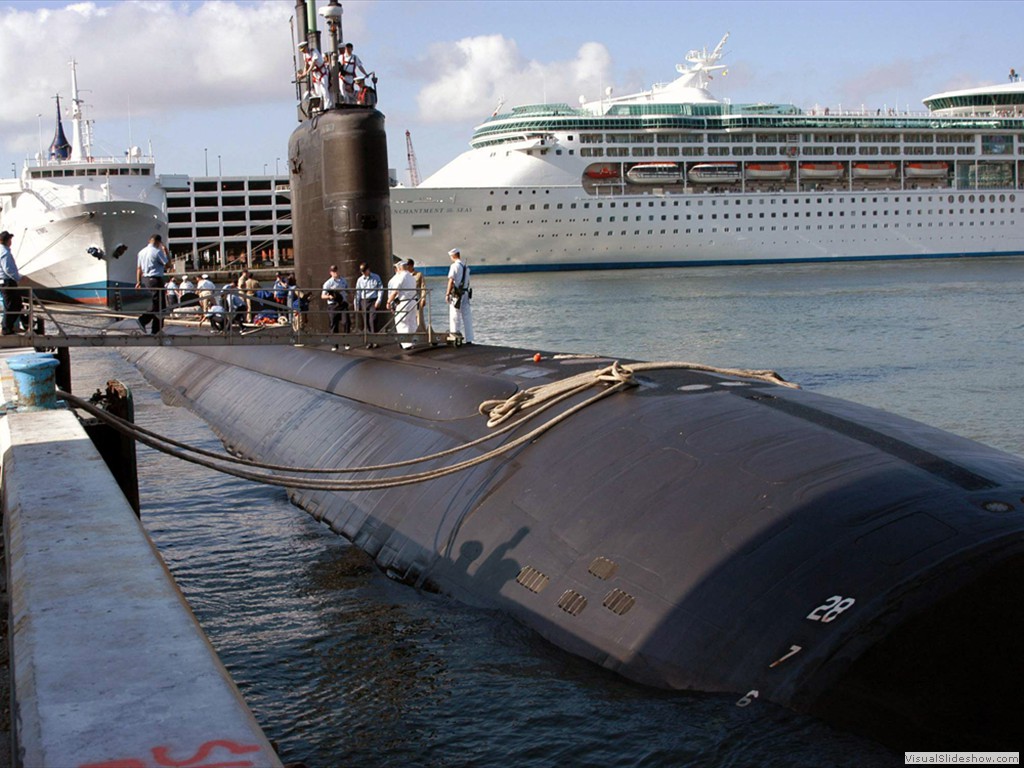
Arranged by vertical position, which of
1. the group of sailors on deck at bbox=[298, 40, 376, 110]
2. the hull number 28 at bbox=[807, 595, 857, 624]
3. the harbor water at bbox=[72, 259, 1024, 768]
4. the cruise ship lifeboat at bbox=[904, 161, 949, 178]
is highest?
the cruise ship lifeboat at bbox=[904, 161, 949, 178]

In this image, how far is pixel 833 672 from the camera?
4.52 metres

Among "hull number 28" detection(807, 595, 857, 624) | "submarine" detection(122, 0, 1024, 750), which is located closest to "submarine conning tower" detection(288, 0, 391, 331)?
"submarine" detection(122, 0, 1024, 750)

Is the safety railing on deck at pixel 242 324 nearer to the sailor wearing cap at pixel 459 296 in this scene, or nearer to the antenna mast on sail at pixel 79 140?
the sailor wearing cap at pixel 459 296

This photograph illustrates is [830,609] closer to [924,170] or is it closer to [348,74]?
[348,74]

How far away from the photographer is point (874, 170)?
68.6m

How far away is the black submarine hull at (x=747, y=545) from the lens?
4.41 m

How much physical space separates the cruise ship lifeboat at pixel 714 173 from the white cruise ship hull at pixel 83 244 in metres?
32.2

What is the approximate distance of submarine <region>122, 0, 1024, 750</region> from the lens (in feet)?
14.5

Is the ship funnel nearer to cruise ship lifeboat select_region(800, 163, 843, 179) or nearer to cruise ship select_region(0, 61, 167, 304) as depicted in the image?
cruise ship select_region(0, 61, 167, 304)

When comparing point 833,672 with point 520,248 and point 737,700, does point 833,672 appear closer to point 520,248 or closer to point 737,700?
point 737,700

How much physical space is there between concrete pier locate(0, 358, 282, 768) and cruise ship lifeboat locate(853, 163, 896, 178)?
6841 centimetres

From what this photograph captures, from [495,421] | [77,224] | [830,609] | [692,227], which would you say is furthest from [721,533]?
[692,227]

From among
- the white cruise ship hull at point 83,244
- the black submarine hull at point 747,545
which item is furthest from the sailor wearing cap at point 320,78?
the white cruise ship hull at point 83,244

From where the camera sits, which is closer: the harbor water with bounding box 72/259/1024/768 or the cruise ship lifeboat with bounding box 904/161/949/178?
the harbor water with bounding box 72/259/1024/768
